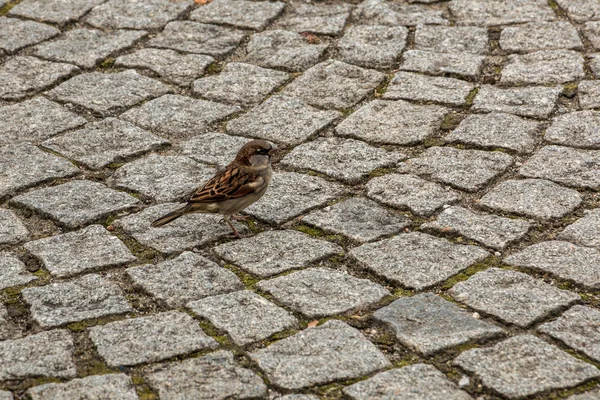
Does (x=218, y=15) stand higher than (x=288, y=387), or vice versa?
(x=218, y=15)

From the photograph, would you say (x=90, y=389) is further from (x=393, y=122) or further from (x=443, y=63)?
(x=443, y=63)

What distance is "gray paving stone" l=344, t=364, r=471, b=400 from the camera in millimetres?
3832

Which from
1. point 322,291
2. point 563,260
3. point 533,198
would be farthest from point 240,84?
point 563,260

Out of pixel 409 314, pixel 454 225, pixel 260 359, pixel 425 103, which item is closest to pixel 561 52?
pixel 425 103

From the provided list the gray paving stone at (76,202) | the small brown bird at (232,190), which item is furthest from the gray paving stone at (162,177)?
the small brown bird at (232,190)

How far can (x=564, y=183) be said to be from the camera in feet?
18.4

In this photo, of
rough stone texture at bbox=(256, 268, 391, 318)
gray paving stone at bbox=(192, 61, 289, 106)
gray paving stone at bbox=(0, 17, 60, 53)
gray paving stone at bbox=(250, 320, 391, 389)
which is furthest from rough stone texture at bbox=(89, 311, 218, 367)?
gray paving stone at bbox=(0, 17, 60, 53)

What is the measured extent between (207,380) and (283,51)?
4.04 metres

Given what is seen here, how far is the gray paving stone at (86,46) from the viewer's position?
24.3 ft

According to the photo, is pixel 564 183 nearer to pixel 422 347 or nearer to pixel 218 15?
pixel 422 347

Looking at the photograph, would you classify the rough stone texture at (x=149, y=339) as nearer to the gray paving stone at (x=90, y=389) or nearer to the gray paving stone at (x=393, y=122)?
the gray paving stone at (x=90, y=389)

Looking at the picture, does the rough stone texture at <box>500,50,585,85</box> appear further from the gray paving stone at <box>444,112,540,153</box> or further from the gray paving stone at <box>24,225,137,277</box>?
the gray paving stone at <box>24,225,137,277</box>

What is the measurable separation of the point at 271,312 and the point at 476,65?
133 inches

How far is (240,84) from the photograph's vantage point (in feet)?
23.1
